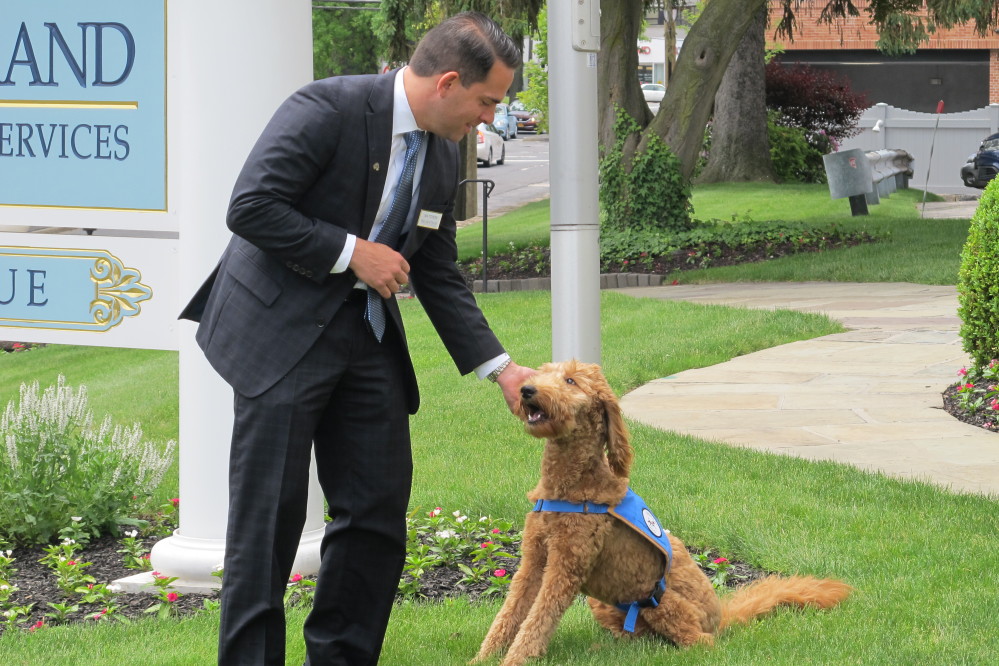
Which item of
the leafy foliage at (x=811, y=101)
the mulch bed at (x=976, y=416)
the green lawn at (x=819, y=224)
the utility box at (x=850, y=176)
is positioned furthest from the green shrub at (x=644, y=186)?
the leafy foliage at (x=811, y=101)

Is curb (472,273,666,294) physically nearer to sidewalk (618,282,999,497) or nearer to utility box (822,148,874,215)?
sidewalk (618,282,999,497)

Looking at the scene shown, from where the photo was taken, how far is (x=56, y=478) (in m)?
5.75

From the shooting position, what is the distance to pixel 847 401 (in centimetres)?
804

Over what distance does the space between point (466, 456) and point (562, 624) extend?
8.32 feet

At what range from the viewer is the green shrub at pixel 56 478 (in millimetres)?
5656

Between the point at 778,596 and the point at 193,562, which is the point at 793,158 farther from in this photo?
the point at 778,596

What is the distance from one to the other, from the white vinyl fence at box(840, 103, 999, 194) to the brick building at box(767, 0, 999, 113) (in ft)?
39.8

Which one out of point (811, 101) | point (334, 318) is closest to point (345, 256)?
point (334, 318)

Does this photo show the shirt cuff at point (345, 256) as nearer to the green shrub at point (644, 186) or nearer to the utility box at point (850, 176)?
the green shrub at point (644, 186)

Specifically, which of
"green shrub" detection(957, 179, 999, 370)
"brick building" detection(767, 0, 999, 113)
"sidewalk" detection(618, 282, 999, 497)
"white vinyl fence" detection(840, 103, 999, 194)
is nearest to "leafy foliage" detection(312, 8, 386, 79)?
"white vinyl fence" detection(840, 103, 999, 194)

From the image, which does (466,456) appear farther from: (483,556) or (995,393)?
(995,393)

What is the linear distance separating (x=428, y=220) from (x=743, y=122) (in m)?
23.9

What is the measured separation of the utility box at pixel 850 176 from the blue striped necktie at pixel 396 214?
56.2ft

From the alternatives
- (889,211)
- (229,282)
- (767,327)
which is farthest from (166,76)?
(889,211)
